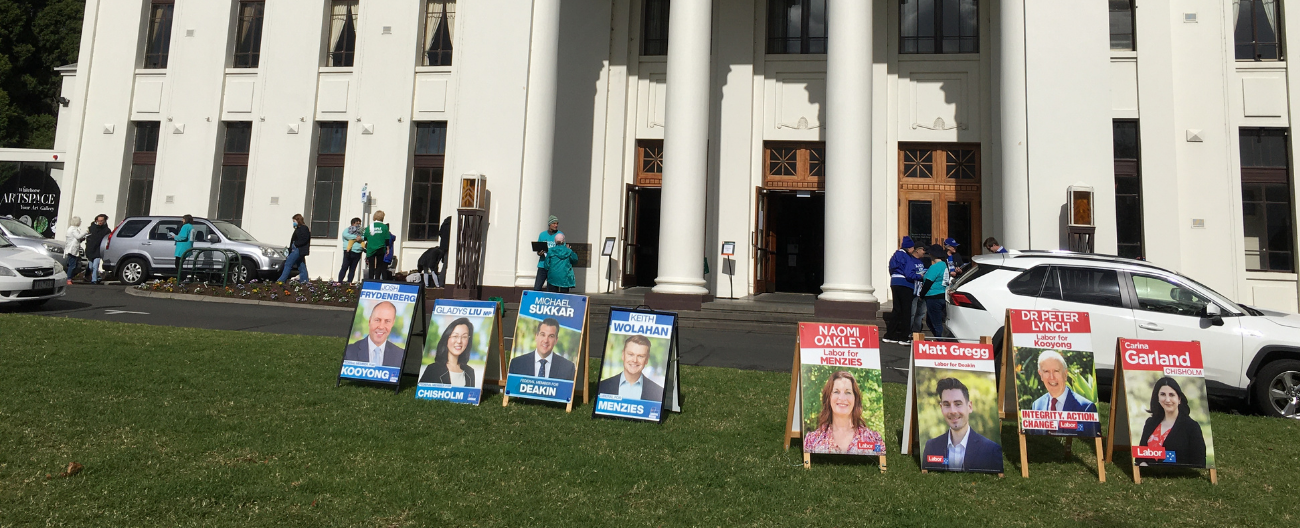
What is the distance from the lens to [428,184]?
59.7 feet

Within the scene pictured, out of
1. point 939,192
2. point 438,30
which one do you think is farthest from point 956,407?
point 438,30

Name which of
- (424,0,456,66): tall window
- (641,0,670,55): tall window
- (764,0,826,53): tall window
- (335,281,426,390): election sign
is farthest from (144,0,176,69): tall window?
(335,281,426,390): election sign

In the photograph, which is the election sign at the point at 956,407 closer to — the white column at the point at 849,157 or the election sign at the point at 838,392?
the election sign at the point at 838,392

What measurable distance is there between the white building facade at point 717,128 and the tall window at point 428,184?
6cm

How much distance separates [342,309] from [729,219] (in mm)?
8949

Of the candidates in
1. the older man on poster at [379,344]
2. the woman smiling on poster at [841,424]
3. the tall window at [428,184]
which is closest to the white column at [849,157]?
the woman smiling on poster at [841,424]

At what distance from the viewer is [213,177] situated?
18.9 metres

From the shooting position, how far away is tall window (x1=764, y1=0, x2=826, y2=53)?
1761 cm

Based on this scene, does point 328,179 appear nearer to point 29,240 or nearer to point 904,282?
point 29,240

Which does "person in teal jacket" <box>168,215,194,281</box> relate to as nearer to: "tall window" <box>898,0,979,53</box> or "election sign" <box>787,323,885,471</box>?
"election sign" <box>787,323,885,471</box>

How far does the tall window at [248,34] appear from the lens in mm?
19219

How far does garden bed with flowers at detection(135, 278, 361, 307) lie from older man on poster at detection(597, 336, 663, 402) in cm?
1020

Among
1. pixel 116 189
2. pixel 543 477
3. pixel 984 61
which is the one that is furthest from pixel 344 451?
pixel 116 189

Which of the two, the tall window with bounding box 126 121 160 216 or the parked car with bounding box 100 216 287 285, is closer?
the parked car with bounding box 100 216 287 285
